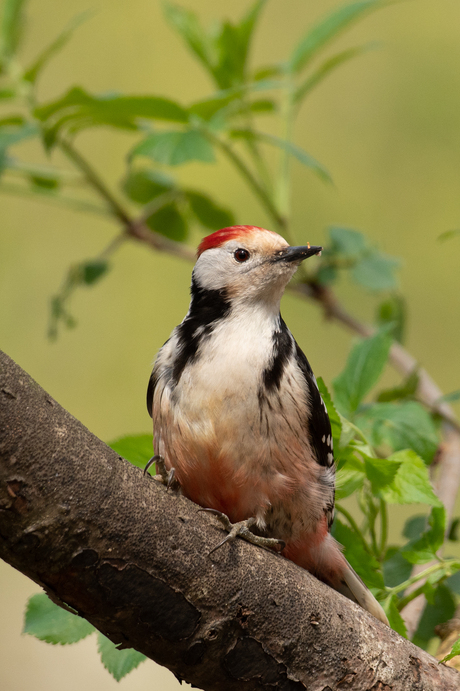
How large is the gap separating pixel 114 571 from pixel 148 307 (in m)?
3.45

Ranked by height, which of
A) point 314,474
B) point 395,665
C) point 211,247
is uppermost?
point 211,247

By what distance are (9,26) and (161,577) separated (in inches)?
79.6

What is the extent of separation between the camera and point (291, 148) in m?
1.79

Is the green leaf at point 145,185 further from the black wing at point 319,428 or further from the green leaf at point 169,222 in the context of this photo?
the black wing at point 319,428

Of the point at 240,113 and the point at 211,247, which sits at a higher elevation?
the point at 240,113

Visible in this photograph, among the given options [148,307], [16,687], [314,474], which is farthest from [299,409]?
[148,307]

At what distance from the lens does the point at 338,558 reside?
4.81 feet

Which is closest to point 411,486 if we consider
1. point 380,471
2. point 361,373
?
point 380,471

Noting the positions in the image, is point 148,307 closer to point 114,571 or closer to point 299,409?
point 299,409

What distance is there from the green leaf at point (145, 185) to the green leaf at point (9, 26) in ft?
1.80

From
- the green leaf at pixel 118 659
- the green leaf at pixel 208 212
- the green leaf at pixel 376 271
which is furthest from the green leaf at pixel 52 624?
the green leaf at pixel 208 212

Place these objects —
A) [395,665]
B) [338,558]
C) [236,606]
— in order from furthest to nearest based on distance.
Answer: [338,558], [395,665], [236,606]

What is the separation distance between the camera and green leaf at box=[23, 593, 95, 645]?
4.26ft

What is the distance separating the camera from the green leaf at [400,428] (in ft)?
5.02
